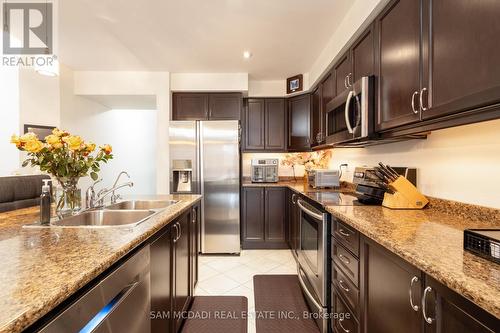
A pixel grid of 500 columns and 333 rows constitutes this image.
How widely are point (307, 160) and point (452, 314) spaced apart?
10.9 ft

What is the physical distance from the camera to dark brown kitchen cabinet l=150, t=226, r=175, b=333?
1.20 m

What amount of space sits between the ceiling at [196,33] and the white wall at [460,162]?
135 cm

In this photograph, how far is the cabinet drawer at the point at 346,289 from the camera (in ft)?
4.26

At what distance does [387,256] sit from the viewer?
101 centimetres

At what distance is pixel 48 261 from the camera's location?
2.46ft

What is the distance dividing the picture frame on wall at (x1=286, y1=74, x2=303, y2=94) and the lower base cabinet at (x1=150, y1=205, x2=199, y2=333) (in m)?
2.58

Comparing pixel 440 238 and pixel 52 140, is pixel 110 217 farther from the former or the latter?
pixel 440 238

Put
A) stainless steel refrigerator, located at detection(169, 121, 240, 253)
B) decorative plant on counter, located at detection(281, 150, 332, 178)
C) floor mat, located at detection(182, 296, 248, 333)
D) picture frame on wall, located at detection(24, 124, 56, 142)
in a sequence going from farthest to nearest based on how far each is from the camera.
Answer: decorative plant on counter, located at detection(281, 150, 332, 178) → stainless steel refrigerator, located at detection(169, 121, 240, 253) → picture frame on wall, located at detection(24, 124, 56, 142) → floor mat, located at detection(182, 296, 248, 333)

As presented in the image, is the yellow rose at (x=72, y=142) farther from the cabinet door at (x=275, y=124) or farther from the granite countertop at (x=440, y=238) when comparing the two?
the cabinet door at (x=275, y=124)

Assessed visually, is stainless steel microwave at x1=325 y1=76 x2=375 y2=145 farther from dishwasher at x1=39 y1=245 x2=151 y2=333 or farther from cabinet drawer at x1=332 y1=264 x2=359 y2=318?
dishwasher at x1=39 y1=245 x2=151 y2=333

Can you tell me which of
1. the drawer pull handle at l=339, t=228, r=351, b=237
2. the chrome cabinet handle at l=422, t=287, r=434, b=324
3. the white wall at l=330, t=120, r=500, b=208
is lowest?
the chrome cabinet handle at l=422, t=287, r=434, b=324

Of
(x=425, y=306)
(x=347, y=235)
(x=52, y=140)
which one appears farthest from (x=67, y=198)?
(x=425, y=306)

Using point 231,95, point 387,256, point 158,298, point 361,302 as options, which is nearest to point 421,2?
point 387,256

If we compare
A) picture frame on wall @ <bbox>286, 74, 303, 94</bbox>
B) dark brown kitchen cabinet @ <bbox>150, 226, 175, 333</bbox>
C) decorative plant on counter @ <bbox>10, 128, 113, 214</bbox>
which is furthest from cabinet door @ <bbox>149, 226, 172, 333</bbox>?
picture frame on wall @ <bbox>286, 74, 303, 94</bbox>
